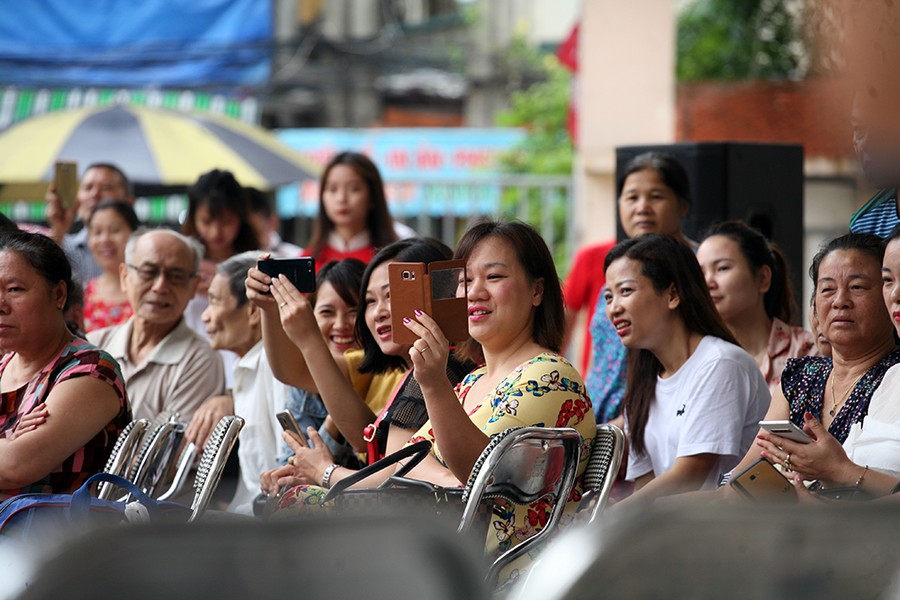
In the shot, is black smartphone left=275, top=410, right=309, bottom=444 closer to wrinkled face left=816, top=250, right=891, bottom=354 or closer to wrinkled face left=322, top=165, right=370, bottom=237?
wrinkled face left=816, top=250, right=891, bottom=354

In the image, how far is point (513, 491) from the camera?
3.40 m

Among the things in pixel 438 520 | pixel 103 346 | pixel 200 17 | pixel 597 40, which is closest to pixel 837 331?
pixel 438 520

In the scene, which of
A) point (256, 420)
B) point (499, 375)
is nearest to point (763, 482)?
point (499, 375)

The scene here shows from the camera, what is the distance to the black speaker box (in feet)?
18.8

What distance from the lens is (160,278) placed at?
5348 millimetres

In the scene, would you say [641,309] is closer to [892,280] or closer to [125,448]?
[892,280]

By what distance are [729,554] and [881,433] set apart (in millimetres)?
1634

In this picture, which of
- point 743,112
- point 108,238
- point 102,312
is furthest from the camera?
point 743,112

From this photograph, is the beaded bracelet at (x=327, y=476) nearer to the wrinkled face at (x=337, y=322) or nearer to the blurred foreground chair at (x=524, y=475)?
the blurred foreground chair at (x=524, y=475)

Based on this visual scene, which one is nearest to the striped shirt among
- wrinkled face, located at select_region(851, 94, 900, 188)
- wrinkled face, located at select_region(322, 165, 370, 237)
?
wrinkled face, located at select_region(851, 94, 900, 188)

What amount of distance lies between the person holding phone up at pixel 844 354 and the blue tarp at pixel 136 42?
12.1m

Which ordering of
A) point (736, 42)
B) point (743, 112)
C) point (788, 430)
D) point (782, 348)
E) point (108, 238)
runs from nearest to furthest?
1. point (788, 430)
2. point (782, 348)
3. point (108, 238)
4. point (743, 112)
5. point (736, 42)

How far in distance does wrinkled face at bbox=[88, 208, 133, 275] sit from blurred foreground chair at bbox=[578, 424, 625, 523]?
11.5ft

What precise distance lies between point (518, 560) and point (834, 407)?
1010 mm
